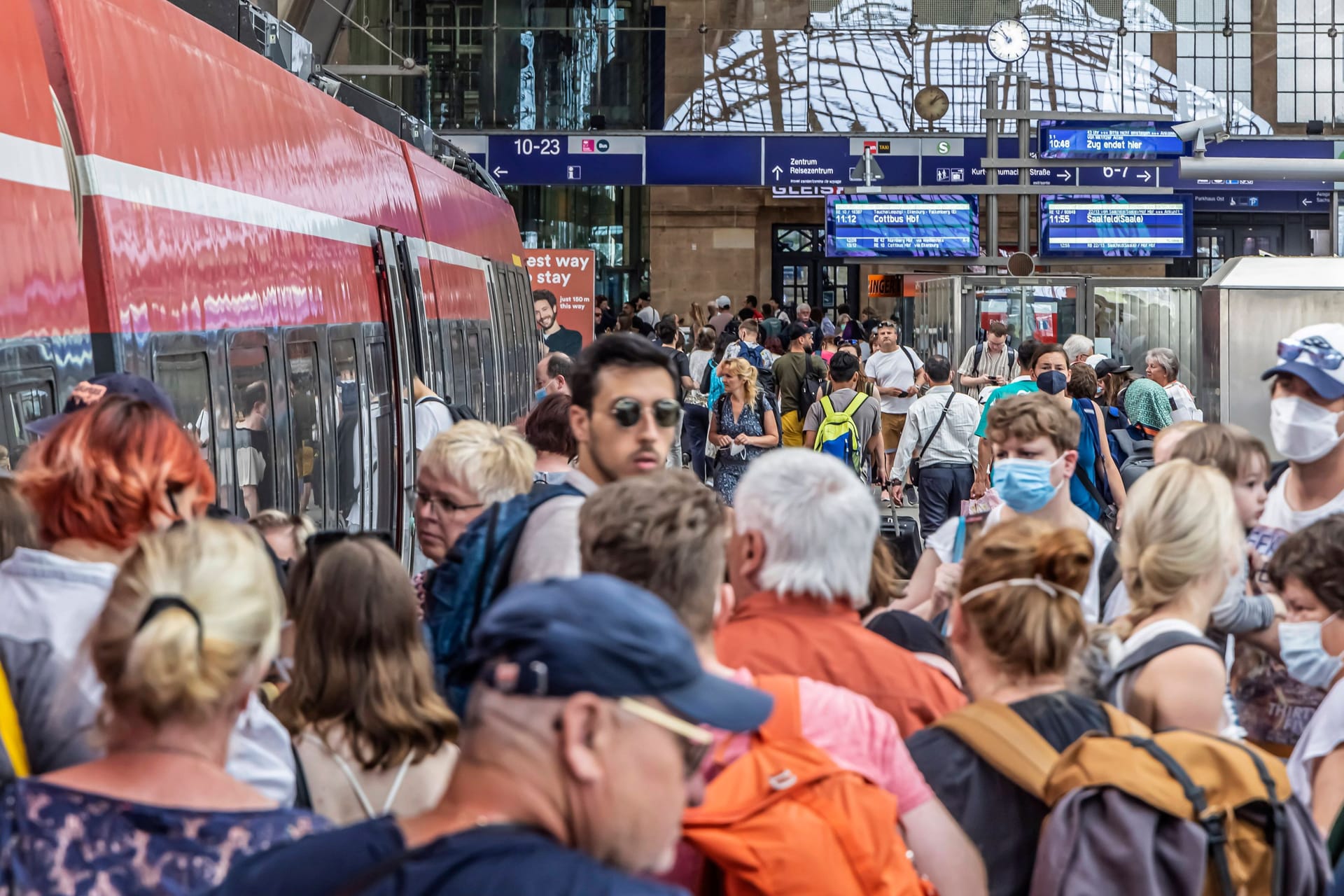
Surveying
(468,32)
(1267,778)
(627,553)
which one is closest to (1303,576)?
(1267,778)

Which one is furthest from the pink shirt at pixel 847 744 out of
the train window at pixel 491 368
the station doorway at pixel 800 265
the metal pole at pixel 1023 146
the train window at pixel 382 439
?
the station doorway at pixel 800 265

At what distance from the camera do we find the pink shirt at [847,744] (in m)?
2.83

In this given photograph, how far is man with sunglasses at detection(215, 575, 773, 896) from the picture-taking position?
185 centimetres

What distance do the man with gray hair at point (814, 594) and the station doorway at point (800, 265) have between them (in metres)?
34.8

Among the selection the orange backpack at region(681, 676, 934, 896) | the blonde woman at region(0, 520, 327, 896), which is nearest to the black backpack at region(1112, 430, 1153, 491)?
the orange backpack at region(681, 676, 934, 896)

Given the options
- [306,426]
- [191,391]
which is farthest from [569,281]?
[191,391]

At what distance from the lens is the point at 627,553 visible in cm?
298

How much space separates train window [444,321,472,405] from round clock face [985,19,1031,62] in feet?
39.6

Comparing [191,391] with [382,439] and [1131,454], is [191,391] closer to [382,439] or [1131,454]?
[382,439]

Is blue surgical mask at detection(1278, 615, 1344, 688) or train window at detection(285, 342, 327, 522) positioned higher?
train window at detection(285, 342, 327, 522)

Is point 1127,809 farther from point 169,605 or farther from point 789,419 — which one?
point 789,419

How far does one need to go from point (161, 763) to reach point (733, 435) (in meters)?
10.5

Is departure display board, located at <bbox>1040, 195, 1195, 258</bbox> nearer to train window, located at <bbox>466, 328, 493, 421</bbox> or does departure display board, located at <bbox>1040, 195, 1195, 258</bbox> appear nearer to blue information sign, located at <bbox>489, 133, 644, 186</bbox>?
blue information sign, located at <bbox>489, 133, 644, 186</bbox>

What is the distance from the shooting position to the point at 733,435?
12.9 metres
